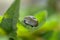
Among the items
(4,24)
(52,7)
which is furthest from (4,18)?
(52,7)

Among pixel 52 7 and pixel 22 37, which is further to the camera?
pixel 52 7

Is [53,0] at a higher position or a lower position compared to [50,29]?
higher

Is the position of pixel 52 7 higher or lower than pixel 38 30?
higher

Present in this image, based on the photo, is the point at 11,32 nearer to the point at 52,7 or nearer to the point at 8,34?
the point at 8,34

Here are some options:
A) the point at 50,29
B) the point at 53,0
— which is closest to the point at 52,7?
the point at 53,0

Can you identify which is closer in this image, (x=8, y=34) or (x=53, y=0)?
(x=8, y=34)

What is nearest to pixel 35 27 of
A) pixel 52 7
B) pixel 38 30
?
pixel 38 30

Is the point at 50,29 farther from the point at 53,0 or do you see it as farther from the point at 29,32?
the point at 53,0

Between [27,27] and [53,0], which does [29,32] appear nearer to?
[27,27]
